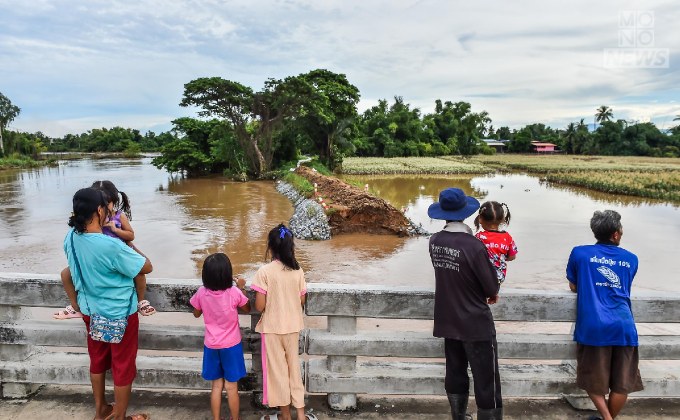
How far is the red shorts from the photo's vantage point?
8.76 ft

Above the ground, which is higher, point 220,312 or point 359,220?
point 220,312

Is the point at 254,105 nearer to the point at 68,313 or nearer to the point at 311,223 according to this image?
the point at 311,223

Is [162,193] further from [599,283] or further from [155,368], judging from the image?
[599,283]

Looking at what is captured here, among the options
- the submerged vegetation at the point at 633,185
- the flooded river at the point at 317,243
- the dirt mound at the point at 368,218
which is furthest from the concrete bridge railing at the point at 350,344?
the submerged vegetation at the point at 633,185

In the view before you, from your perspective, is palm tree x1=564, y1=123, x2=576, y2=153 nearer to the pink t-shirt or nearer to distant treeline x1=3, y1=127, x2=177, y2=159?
distant treeline x1=3, y1=127, x2=177, y2=159

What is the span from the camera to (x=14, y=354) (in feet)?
9.82

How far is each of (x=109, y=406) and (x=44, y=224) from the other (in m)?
12.9

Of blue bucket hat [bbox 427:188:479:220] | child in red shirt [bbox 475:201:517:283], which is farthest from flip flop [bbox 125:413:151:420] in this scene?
child in red shirt [bbox 475:201:517:283]

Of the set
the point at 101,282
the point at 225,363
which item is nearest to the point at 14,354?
the point at 101,282

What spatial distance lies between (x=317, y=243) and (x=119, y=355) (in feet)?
28.1

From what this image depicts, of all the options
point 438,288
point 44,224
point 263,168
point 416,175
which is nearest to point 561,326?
point 438,288

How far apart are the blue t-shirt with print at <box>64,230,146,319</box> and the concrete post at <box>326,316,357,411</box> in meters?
1.23

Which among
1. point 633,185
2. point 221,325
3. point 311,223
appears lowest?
point 311,223

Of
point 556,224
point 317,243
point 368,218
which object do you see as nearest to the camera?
point 317,243
